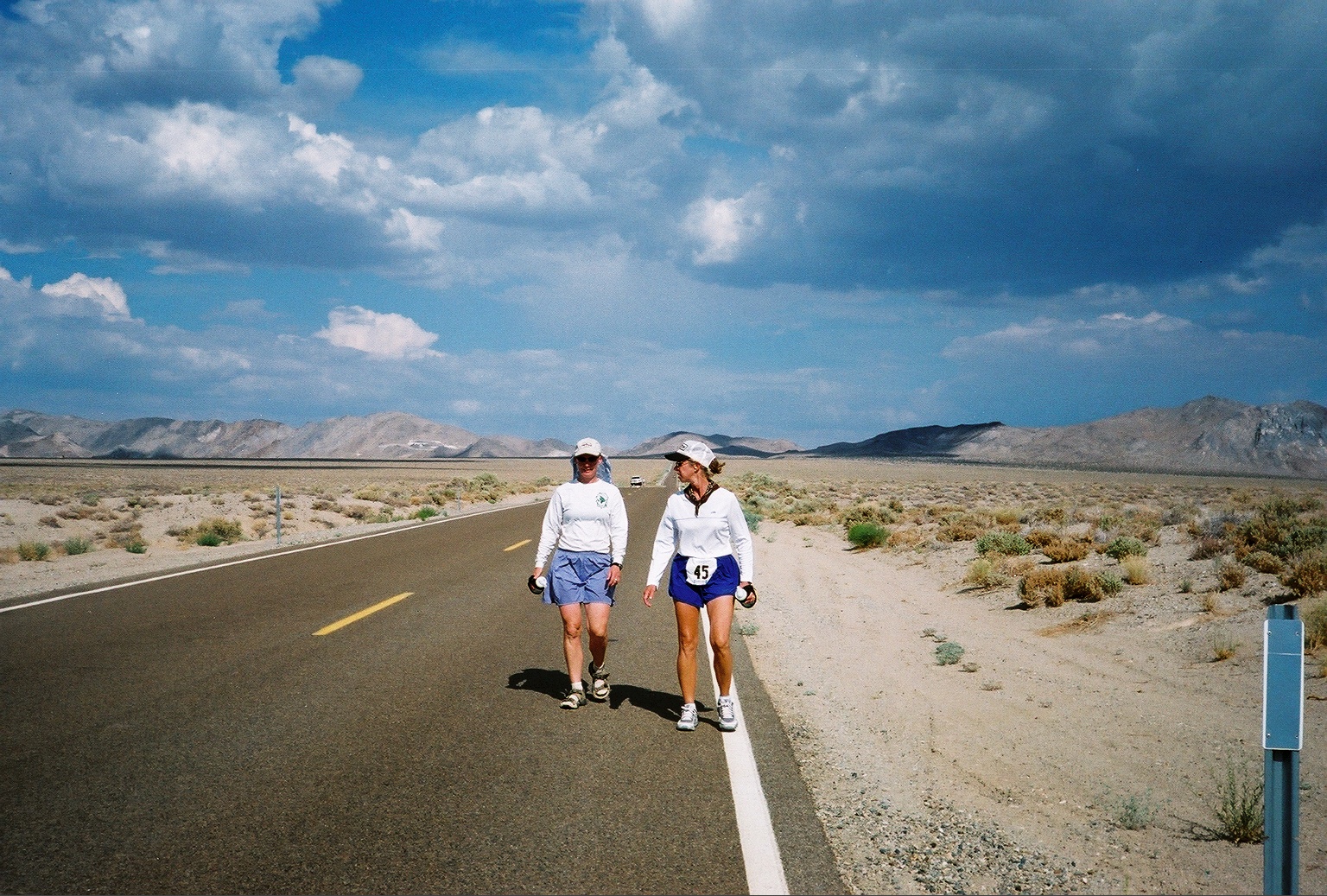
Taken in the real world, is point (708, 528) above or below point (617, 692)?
above

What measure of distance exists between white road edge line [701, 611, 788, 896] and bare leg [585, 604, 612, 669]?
1.29 metres

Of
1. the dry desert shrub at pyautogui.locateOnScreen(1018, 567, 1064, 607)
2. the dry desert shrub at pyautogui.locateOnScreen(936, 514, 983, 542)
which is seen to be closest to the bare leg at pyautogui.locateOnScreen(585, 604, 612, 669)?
the dry desert shrub at pyautogui.locateOnScreen(1018, 567, 1064, 607)

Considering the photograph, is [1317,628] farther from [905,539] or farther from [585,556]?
[905,539]

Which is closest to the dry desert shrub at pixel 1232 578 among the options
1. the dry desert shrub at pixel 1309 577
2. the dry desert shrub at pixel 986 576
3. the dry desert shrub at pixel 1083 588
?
the dry desert shrub at pixel 1309 577

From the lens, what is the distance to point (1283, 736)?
3.72m

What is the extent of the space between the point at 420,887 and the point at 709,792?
1.74m

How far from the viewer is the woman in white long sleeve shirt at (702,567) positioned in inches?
241

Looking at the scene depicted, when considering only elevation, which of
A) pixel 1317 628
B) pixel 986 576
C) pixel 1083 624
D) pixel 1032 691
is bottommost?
pixel 1032 691

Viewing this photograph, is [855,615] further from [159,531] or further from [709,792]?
[159,531]

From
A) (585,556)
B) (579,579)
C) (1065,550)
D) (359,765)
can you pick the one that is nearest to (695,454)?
(585,556)

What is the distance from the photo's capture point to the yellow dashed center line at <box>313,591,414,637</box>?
31.0 feet

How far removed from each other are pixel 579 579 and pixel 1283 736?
451 cm

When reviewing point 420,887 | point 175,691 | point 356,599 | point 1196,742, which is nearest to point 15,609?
point 356,599

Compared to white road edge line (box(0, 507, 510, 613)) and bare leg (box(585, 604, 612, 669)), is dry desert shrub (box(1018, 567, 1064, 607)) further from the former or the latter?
white road edge line (box(0, 507, 510, 613))
